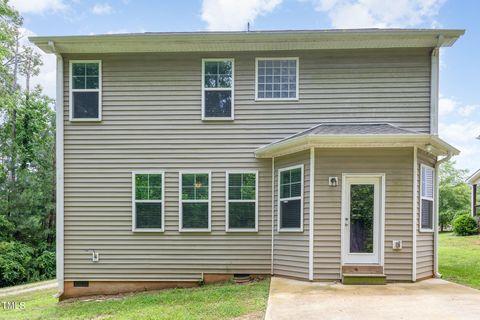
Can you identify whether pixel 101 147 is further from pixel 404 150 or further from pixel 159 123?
pixel 404 150

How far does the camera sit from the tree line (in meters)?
14.2

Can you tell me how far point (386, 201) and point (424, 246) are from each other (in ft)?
4.38

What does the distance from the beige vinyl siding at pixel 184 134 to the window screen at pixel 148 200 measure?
0.18 metres

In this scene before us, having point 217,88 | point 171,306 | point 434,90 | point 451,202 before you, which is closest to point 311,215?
point 171,306

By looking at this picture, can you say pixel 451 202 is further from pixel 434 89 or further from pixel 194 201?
pixel 194 201

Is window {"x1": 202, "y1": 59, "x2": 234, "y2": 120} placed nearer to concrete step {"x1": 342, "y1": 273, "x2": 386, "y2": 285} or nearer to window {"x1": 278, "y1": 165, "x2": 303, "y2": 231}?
window {"x1": 278, "y1": 165, "x2": 303, "y2": 231}

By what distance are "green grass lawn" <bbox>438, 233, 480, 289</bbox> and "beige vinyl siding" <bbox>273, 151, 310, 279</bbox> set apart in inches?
124

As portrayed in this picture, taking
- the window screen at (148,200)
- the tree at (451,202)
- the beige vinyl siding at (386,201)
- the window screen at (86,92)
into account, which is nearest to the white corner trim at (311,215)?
the beige vinyl siding at (386,201)

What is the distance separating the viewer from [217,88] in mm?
7438

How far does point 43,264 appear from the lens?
1471cm

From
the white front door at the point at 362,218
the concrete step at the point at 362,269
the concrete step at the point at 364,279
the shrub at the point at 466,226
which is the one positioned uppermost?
the white front door at the point at 362,218

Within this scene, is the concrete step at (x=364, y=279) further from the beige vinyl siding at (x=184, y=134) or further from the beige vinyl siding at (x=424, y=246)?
the beige vinyl siding at (x=184, y=134)

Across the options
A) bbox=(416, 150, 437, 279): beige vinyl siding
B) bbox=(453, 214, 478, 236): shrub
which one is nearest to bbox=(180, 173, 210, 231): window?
bbox=(416, 150, 437, 279): beige vinyl siding

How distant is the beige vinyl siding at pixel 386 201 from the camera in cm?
636
